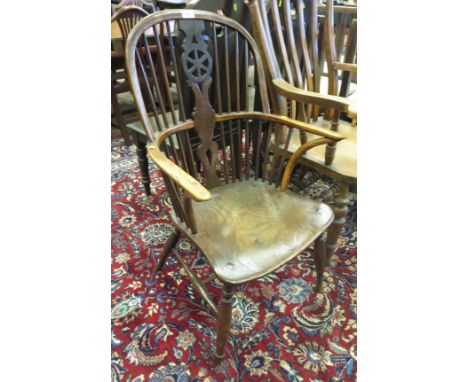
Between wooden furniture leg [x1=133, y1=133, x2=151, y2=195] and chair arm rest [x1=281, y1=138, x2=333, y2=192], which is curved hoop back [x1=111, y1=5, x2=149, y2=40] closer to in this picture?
wooden furniture leg [x1=133, y1=133, x2=151, y2=195]

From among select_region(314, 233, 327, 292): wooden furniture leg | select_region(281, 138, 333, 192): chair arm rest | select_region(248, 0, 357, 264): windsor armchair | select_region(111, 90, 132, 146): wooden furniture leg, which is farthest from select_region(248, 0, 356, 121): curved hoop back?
select_region(111, 90, 132, 146): wooden furniture leg

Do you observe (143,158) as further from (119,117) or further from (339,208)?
(339,208)

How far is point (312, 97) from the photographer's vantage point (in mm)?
1251

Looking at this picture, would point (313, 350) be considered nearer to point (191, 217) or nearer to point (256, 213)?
point (256, 213)

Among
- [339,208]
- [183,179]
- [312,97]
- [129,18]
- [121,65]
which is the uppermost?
[129,18]

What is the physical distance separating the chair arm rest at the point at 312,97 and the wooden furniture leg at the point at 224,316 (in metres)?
0.81

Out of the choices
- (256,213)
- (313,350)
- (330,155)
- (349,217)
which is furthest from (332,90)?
(313,350)

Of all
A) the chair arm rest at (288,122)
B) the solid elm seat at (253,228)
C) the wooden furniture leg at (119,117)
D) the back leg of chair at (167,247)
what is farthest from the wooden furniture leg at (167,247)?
the wooden furniture leg at (119,117)

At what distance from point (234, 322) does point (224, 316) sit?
343mm

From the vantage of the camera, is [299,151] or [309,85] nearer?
[299,151]

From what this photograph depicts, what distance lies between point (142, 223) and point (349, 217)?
4.22 ft

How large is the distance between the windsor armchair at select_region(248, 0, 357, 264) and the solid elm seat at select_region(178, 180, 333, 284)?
197 millimetres

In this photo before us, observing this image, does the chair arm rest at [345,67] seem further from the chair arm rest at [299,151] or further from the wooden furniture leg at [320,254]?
the wooden furniture leg at [320,254]

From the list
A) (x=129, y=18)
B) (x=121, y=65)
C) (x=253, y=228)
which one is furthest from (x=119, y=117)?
(x=253, y=228)
